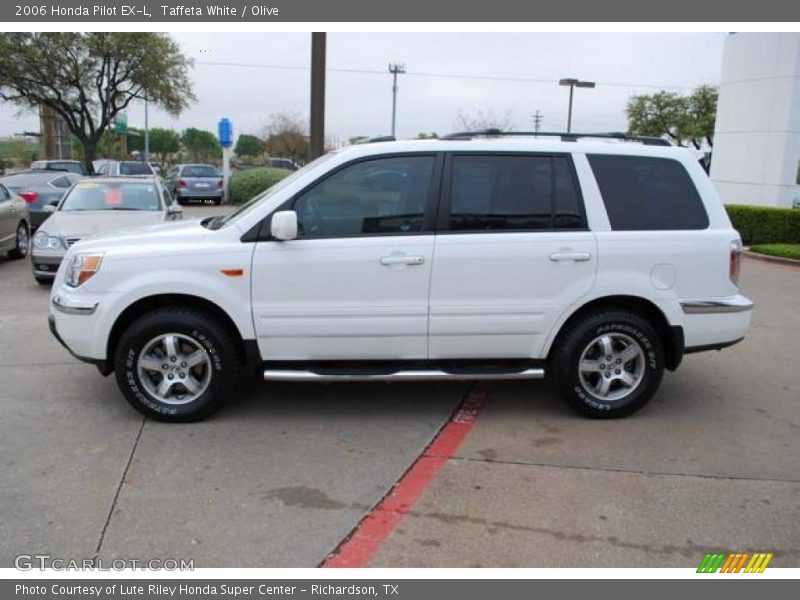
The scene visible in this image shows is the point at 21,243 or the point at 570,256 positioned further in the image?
the point at 21,243

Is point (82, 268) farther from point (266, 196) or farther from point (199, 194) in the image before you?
point (199, 194)

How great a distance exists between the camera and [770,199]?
634 inches

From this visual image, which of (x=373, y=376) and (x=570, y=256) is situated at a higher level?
(x=570, y=256)

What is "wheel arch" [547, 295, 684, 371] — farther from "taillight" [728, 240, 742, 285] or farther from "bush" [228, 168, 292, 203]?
"bush" [228, 168, 292, 203]

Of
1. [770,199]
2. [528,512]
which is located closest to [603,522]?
[528,512]

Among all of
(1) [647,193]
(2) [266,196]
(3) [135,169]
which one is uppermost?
(3) [135,169]

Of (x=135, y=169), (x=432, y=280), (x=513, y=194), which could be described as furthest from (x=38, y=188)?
(x=513, y=194)

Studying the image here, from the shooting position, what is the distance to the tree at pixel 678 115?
1937 inches

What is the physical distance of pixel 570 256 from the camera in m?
4.58

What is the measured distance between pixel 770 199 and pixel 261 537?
16.3 metres

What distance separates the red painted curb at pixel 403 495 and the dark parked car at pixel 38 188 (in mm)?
11669

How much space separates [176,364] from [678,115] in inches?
2122

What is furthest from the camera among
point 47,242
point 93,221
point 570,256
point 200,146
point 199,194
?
point 200,146
